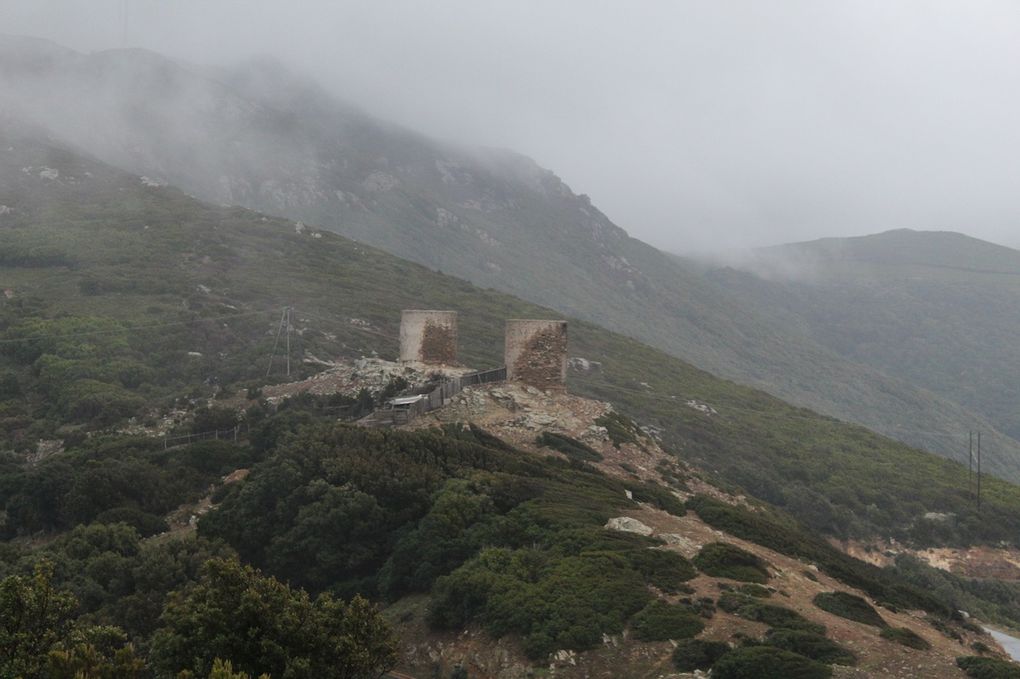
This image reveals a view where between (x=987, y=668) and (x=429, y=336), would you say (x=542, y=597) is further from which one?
(x=429, y=336)

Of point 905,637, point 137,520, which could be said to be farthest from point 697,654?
point 137,520

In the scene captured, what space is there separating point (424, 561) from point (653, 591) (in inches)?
219

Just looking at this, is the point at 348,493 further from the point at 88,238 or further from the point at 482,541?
the point at 88,238

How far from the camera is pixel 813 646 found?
17.3m

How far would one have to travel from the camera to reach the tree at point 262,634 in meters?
15.2

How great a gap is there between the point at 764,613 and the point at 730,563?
3.60 m

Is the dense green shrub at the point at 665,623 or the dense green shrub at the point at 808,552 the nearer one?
the dense green shrub at the point at 665,623

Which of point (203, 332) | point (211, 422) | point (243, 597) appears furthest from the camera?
point (203, 332)

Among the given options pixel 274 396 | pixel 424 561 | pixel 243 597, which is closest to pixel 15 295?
pixel 274 396

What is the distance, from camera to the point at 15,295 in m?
65.0

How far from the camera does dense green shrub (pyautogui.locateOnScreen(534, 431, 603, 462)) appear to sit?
104 feet

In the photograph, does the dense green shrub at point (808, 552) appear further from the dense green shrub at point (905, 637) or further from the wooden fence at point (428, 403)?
the wooden fence at point (428, 403)

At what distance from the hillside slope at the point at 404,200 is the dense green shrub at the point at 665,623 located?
96359 mm

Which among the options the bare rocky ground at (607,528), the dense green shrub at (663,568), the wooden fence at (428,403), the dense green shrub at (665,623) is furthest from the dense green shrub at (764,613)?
the wooden fence at (428,403)
